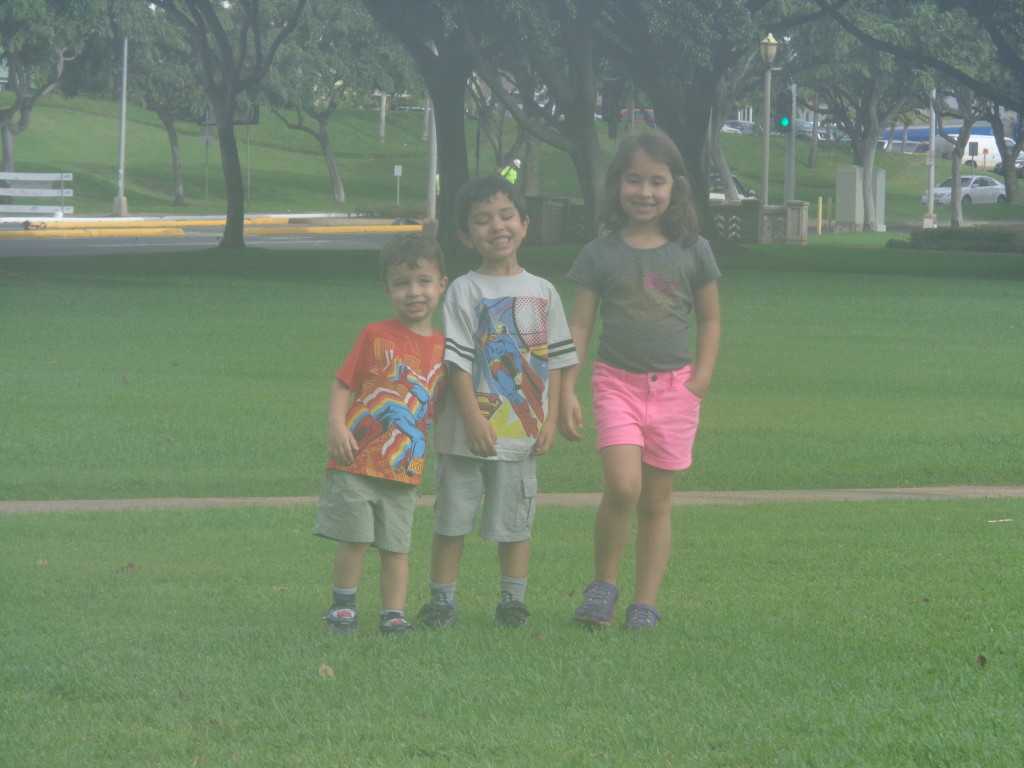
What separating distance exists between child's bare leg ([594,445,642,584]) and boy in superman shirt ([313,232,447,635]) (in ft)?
2.07

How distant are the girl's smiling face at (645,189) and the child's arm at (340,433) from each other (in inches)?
44.6

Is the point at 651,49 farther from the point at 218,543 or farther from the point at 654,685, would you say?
the point at 654,685

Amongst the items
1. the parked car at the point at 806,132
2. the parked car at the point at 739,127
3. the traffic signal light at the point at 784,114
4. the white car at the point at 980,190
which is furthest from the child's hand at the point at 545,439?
the parked car at the point at 739,127

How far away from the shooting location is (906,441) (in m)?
10.6

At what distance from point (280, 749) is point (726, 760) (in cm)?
111

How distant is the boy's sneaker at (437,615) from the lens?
5137 mm

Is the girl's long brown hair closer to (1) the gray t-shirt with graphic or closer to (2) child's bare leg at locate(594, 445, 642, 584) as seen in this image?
(1) the gray t-shirt with graphic

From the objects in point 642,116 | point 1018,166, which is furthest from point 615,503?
point 1018,166

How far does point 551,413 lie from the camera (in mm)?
5090

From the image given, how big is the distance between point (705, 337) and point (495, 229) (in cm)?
81

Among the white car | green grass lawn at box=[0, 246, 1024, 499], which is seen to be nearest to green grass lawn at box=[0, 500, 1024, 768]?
green grass lawn at box=[0, 246, 1024, 499]

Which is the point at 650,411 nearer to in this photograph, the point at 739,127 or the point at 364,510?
the point at 364,510

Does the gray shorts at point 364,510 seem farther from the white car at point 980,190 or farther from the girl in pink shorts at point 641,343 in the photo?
the white car at point 980,190

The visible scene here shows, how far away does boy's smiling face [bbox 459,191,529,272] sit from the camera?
5.03 m
